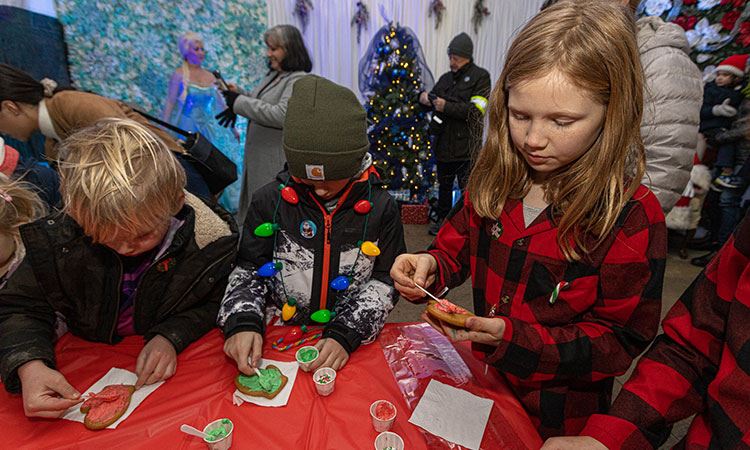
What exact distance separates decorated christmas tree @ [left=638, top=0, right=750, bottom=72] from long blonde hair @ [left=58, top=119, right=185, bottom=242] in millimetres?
6406

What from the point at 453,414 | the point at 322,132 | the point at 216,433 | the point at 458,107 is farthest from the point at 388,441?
the point at 458,107

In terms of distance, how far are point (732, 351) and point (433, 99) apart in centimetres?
440

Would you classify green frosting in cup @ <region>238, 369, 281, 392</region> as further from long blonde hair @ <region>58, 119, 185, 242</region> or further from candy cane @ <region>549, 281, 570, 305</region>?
candy cane @ <region>549, 281, 570, 305</region>

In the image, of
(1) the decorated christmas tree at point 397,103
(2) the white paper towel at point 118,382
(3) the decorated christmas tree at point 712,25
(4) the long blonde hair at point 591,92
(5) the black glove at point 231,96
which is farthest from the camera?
(1) the decorated christmas tree at point 397,103

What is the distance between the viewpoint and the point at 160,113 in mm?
5227

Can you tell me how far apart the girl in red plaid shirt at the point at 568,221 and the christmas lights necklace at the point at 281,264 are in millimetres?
287

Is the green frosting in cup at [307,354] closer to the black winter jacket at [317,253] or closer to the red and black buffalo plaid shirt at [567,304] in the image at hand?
the black winter jacket at [317,253]

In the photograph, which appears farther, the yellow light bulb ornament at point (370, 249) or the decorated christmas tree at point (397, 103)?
the decorated christmas tree at point (397, 103)

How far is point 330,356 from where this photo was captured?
3.97 ft

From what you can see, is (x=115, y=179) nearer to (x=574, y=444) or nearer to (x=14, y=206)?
(x=14, y=206)

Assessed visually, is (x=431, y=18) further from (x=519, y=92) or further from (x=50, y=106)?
(x=519, y=92)

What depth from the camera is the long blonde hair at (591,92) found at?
2.96 feet

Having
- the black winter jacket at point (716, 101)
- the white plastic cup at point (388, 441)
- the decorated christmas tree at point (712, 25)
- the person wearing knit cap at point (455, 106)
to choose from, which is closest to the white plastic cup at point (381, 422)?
the white plastic cup at point (388, 441)

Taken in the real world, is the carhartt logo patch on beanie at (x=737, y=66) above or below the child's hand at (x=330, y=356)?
above
